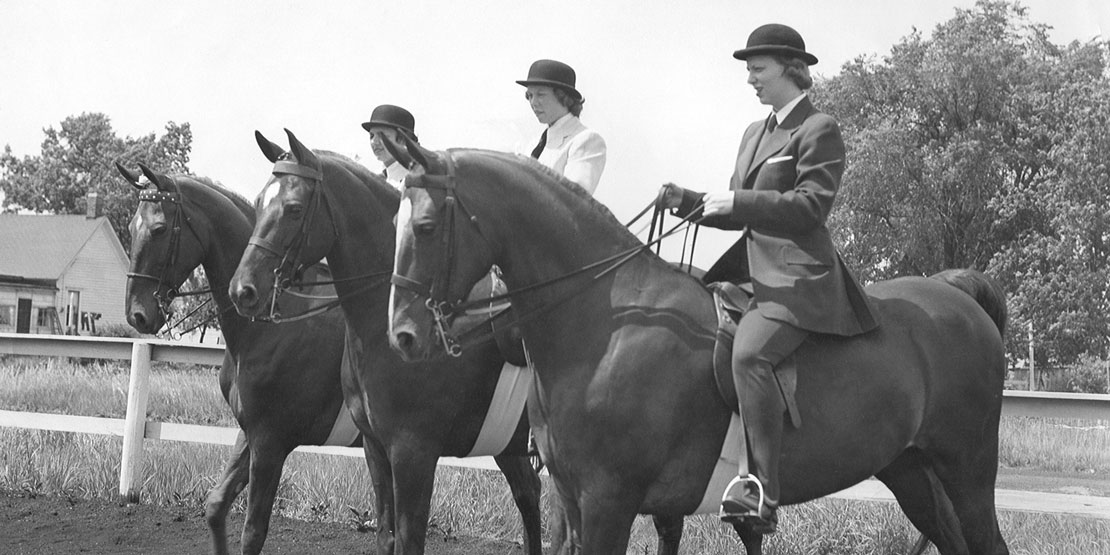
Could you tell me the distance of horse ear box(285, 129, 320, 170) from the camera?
563cm

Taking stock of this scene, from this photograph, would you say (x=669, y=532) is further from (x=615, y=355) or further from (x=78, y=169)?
(x=78, y=169)

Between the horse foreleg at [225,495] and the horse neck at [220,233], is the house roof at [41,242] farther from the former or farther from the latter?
the horse foreleg at [225,495]

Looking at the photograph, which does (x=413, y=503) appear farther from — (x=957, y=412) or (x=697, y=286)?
(x=957, y=412)

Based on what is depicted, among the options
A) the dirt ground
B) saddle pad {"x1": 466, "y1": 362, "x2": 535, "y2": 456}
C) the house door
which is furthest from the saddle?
the house door

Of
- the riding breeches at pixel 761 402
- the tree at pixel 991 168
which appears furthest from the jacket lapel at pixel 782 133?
the tree at pixel 991 168

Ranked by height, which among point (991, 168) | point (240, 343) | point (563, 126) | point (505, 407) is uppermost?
point (991, 168)

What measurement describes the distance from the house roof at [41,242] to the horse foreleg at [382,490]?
2370 inches

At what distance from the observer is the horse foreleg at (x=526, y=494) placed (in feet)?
22.6

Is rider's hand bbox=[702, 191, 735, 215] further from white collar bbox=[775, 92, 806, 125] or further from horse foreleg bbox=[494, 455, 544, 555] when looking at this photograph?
horse foreleg bbox=[494, 455, 544, 555]

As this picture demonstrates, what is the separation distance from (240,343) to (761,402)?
3.55 meters

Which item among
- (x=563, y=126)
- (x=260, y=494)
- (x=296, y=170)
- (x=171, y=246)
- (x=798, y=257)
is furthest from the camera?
(x=171, y=246)

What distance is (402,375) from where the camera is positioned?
5695mm

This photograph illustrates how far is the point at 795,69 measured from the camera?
471 cm

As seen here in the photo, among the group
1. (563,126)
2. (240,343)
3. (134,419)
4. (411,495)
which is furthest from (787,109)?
(134,419)
